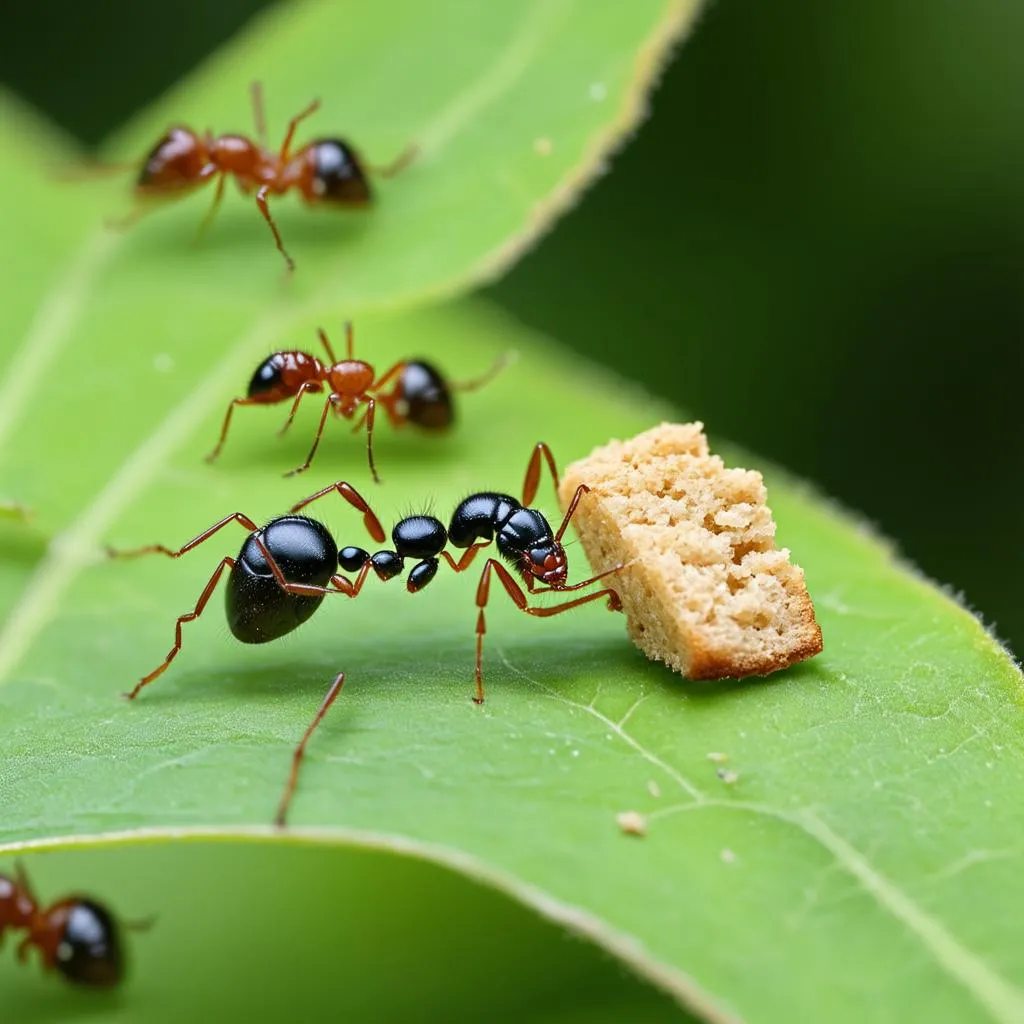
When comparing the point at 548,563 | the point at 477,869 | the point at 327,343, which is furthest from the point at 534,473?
the point at 477,869

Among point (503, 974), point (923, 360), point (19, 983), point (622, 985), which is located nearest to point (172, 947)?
point (19, 983)

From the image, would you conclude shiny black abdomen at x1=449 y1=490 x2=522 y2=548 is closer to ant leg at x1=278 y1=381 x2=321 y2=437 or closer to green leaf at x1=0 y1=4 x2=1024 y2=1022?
green leaf at x1=0 y1=4 x2=1024 y2=1022

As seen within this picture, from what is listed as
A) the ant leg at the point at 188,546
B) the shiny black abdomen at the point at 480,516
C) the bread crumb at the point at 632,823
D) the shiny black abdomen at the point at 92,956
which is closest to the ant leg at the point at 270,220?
the ant leg at the point at 188,546

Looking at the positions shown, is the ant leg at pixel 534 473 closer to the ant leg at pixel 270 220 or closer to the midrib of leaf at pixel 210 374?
the midrib of leaf at pixel 210 374

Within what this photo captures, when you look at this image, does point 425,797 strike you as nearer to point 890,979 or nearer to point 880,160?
point 890,979

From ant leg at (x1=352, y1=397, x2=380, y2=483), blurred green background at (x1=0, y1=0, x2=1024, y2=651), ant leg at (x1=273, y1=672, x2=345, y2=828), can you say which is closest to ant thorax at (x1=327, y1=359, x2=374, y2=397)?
ant leg at (x1=352, y1=397, x2=380, y2=483)

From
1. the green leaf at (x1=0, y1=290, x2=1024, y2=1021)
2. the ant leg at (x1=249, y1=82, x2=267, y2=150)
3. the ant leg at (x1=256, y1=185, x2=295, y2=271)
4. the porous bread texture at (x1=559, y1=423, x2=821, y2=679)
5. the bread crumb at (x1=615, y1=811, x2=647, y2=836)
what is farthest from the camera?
the ant leg at (x1=249, y1=82, x2=267, y2=150)

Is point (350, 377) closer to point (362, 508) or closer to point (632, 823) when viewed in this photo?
point (362, 508)
